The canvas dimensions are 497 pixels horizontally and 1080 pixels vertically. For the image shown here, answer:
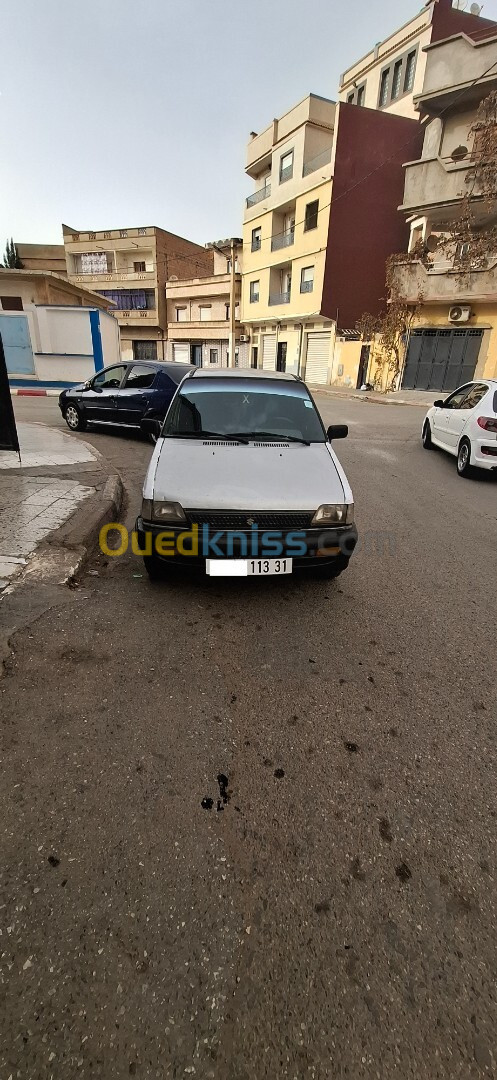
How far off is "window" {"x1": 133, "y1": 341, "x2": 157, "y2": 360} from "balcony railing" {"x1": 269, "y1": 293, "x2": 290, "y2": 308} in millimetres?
14883

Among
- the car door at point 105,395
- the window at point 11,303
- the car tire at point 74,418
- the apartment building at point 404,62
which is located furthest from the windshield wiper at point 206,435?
the apartment building at point 404,62

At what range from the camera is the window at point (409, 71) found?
1017 inches

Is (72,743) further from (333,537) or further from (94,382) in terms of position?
(94,382)

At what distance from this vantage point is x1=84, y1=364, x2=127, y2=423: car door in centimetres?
979

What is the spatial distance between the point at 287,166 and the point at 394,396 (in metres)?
19.9

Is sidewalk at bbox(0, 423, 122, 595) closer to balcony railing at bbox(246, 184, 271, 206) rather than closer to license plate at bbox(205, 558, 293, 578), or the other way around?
license plate at bbox(205, 558, 293, 578)

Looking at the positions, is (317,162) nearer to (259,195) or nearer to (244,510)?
(259,195)

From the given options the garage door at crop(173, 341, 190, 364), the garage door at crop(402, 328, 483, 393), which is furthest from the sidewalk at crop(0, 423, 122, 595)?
the garage door at crop(173, 341, 190, 364)

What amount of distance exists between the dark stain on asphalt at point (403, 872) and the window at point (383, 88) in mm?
39018

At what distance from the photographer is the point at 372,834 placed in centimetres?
182

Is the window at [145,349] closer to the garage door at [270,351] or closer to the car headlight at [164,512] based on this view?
the garage door at [270,351]

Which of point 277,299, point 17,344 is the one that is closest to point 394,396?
point 277,299

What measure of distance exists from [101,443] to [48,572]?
6377 mm

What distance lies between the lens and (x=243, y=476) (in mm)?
3404
